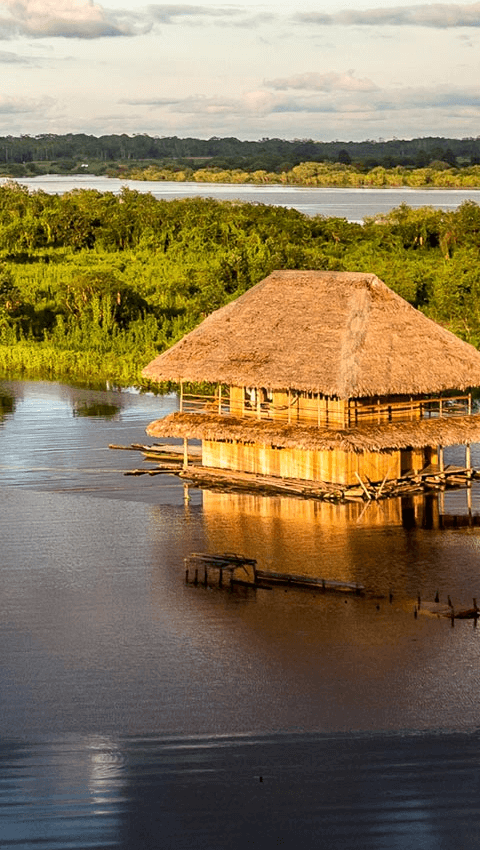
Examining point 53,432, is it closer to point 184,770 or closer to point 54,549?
point 54,549

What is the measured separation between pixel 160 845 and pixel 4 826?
1.54 metres

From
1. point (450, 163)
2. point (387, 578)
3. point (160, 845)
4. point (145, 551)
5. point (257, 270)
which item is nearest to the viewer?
point (160, 845)

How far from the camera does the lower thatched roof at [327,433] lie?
2605 cm

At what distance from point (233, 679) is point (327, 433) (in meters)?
9.52

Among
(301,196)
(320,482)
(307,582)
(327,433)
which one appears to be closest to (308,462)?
(320,482)

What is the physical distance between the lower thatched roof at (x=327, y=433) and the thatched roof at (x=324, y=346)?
70 cm

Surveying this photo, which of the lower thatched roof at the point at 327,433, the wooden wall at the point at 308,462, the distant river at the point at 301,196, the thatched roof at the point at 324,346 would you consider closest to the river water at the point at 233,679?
the wooden wall at the point at 308,462

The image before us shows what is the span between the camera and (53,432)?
114ft

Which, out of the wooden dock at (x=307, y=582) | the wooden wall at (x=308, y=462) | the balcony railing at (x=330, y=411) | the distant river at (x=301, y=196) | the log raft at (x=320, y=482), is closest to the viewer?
the wooden dock at (x=307, y=582)

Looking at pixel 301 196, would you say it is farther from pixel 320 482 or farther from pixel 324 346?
pixel 320 482

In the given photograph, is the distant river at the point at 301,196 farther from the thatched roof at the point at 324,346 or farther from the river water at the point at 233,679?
the river water at the point at 233,679

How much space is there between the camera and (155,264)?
62.3 metres

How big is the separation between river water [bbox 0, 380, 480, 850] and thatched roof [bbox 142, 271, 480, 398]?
2.34 meters

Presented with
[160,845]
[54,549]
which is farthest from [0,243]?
[160,845]
